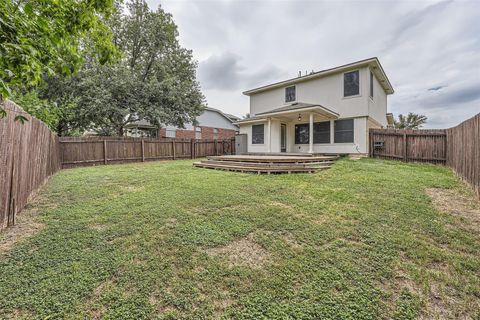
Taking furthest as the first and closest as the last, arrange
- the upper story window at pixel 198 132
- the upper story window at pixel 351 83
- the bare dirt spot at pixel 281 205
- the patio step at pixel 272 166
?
the upper story window at pixel 198 132
the upper story window at pixel 351 83
the patio step at pixel 272 166
the bare dirt spot at pixel 281 205

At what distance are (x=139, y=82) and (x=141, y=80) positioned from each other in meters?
2.34

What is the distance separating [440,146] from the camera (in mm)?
8773

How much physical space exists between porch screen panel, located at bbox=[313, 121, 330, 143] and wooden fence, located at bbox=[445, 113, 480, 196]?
5.52 meters

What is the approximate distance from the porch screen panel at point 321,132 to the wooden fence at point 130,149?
23.6 feet

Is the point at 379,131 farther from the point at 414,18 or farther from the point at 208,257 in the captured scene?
the point at 208,257

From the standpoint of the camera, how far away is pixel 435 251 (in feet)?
8.63

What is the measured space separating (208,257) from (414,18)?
12746 millimetres

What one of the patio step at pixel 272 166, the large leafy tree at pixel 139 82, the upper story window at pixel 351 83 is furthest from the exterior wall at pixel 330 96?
the large leafy tree at pixel 139 82

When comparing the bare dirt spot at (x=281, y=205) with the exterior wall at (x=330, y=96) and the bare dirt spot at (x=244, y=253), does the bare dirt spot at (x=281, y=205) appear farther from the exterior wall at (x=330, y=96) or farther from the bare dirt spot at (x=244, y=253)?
the exterior wall at (x=330, y=96)

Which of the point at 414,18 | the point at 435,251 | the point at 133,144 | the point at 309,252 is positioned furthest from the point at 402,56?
the point at 133,144

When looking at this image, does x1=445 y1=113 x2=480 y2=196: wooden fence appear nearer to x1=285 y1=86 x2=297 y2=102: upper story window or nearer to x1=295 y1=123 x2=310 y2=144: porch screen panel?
x1=295 y1=123 x2=310 y2=144: porch screen panel

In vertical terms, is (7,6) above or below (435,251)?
above

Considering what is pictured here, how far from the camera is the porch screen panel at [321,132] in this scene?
1232 centimetres

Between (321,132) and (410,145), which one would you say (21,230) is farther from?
(410,145)
